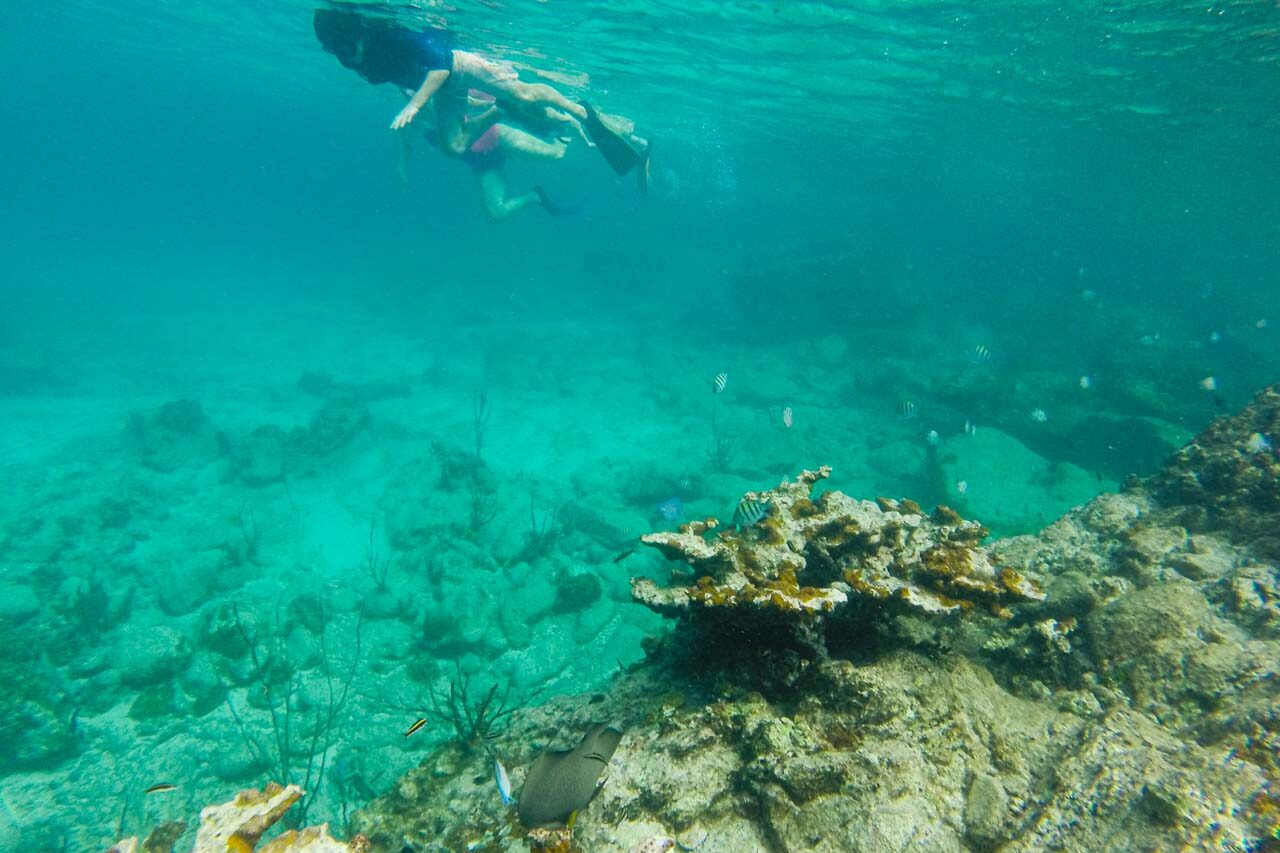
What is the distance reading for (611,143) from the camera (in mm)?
12055

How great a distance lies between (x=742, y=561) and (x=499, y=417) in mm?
14345

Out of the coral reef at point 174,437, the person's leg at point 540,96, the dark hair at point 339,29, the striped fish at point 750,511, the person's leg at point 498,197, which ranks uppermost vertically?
the dark hair at point 339,29

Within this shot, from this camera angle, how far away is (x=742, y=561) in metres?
3.51

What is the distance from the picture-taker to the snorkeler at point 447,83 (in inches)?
364

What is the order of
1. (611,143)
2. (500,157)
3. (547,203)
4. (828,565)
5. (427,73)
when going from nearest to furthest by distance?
(828,565), (427,73), (611,143), (547,203), (500,157)

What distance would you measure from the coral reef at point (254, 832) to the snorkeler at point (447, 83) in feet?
27.9

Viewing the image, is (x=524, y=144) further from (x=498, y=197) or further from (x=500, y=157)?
(x=498, y=197)

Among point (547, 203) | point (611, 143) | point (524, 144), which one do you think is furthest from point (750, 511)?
point (524, 144)

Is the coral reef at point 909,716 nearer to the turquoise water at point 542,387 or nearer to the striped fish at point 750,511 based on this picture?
the striped fish at point 750,511

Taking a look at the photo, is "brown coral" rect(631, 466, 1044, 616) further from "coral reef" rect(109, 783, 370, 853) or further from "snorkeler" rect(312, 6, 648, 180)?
"snorkeler" rect(312, 6, 648, 180)

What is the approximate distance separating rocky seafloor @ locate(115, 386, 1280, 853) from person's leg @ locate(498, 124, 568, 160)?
471 inches

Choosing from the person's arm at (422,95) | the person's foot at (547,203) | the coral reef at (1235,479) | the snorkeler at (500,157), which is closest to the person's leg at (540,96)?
the snorkeler at (500,157)

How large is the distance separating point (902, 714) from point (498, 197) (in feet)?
43.7

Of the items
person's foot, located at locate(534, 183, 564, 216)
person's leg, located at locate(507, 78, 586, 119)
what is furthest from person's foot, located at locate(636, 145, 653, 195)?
person's foot, located at locate(534, 183, 564, 216)
